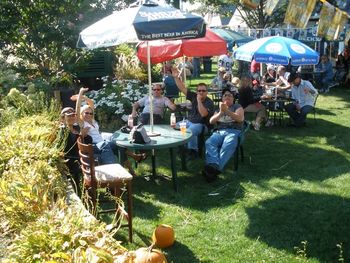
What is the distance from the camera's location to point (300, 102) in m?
9.70

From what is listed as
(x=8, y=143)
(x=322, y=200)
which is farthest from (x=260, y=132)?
(x=8, y=143)

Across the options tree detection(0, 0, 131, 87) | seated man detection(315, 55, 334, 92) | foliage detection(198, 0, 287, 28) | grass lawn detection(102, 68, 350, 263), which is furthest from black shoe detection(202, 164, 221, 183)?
foliage detection(198, 0, 287, 28)

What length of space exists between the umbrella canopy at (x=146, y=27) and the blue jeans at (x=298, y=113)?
452cm

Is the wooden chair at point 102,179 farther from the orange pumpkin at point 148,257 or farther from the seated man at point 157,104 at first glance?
the seated man at point 157,104

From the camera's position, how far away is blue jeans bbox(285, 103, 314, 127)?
31.2 feet

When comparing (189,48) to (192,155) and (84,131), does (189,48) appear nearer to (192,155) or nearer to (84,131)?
(192,155)

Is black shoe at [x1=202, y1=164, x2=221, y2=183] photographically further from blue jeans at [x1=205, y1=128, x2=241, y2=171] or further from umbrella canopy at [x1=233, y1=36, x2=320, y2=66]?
umbrella canopy at [x1=233, y1=36, x2=320, y2=66]

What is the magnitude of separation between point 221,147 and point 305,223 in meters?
2.05

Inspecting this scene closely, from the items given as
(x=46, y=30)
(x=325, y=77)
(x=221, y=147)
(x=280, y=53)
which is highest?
(x=46, y=30)

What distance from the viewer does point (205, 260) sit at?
401cm

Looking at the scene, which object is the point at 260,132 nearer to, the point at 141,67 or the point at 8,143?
the point at 141,67

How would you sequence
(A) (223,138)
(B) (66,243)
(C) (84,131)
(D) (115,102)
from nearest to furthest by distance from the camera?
(B) (66,243), (C) (84,131), (A) (223,138), (D) (115,102)

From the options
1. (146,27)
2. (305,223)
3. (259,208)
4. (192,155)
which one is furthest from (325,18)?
(305,223)

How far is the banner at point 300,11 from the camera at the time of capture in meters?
7.63
